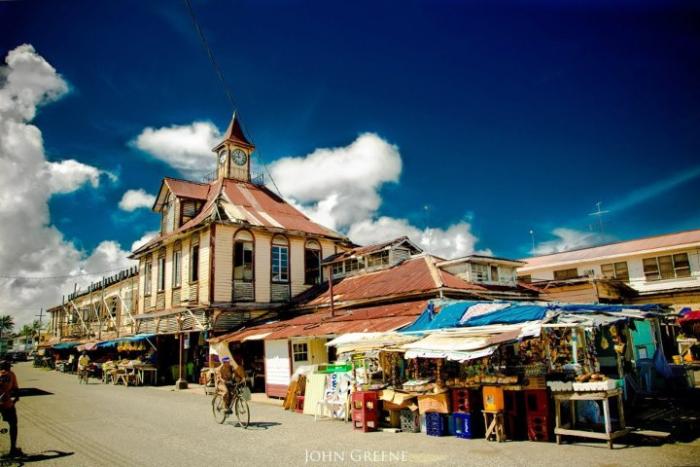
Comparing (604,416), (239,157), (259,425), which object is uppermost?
(239,157)

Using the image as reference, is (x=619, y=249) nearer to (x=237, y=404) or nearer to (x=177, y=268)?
(x=177, y=268)

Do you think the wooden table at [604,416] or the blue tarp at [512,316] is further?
the blue tarp at [512,316]

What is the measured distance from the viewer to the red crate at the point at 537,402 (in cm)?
966

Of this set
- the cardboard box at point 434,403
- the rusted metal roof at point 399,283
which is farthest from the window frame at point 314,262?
the cardboard box at point 434,403

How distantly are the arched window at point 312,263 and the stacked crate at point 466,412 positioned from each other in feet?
61.5

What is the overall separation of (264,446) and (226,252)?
55.0 ft

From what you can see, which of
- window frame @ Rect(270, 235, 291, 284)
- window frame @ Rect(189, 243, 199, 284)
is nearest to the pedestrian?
window frame @ Rect(189, 243, 199, 284)

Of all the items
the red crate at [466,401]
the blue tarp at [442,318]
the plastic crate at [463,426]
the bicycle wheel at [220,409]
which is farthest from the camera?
the blue tarp at [442,318]

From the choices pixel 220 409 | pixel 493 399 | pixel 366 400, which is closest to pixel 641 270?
pixel 493 399

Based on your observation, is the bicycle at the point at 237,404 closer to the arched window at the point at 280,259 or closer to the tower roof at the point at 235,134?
the arched window at the point at 280,259

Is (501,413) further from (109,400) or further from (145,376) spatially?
(145,376)

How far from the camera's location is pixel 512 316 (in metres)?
12.7

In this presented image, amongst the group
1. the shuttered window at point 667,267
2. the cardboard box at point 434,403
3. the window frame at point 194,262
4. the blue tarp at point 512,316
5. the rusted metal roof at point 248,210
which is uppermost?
the rusted metal roof at point 248,210

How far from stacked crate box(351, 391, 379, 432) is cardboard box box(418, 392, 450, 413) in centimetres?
123
